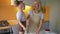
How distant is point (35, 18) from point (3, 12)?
0.77m

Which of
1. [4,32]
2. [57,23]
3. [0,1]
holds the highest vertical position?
[0,1]

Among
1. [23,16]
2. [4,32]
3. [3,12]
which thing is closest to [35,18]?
[23,16]

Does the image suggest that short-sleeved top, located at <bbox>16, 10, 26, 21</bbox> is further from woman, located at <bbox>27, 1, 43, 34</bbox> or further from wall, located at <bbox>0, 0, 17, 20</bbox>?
wall, located at <bbox>0, 0, 17, 20</bbox>

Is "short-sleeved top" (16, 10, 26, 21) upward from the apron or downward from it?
upward

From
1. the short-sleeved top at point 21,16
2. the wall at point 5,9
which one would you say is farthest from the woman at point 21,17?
the wall at point 5,9

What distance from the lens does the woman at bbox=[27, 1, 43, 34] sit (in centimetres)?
106

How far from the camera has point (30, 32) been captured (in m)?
1.08

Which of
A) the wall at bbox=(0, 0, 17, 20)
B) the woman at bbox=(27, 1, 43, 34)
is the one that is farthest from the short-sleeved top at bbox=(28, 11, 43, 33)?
the wall at bbox=(0, 0, 17, 20)

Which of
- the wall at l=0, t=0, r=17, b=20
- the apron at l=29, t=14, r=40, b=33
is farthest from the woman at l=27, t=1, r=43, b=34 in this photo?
the wall at l=0, t=0, r=17, b=20

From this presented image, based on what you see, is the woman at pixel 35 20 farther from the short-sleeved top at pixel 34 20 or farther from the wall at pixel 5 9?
the wall at pixel 5 9

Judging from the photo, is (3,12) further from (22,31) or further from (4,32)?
(22,31)

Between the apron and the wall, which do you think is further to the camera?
the wall

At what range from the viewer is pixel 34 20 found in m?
1.06

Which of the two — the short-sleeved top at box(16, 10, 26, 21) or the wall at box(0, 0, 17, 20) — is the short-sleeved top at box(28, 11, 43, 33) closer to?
the short-sleeved top at box(16, 10, 26, 21)
